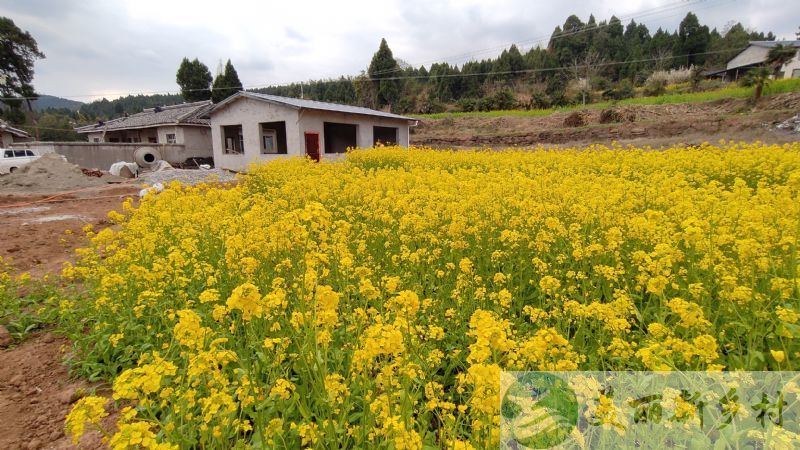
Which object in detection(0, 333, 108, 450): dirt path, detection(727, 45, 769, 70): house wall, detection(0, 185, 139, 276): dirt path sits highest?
detection(727, 45, 769, 70): house wall

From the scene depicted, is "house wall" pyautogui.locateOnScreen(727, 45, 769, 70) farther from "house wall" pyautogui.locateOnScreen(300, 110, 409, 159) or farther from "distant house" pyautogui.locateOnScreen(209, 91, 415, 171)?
"distant house" pyautogui.locateOnScreen(209, 91, 415, 171)

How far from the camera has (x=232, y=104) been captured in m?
20.0

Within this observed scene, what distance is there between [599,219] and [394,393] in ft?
11.0

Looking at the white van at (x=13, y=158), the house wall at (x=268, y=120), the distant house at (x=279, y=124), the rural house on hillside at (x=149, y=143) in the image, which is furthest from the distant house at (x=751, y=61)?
the white van at (x=13, y=158)

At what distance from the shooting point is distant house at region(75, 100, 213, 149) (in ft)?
84.3

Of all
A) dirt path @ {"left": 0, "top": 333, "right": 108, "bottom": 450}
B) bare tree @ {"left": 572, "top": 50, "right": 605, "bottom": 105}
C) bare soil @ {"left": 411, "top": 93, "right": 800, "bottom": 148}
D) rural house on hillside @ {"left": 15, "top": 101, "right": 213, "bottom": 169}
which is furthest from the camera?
bare tree @ {"left": 572, "top": 50, "right": 605, "bottom": 105}

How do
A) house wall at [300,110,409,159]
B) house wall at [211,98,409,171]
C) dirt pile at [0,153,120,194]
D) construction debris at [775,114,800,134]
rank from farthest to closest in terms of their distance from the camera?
house wall at [300,110,409,159] → house wall at [211,98,409,171] → construction debris at [775,114,800,134] → dirt pile at [0,153,120,194]

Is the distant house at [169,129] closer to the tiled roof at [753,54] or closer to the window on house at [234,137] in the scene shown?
the window on house at [234,137]

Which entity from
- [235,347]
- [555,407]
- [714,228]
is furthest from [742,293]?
[235,347]

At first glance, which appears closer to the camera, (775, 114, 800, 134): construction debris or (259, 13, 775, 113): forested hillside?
(775, 114, 800, 134): construction debris

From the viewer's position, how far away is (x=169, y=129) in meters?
26.1

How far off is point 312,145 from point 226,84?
2792 cm

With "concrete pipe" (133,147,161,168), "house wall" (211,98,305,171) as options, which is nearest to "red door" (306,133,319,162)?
"house wall" (211,98,305,171)

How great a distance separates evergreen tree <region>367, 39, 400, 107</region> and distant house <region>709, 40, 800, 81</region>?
37.4 meters
